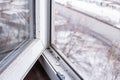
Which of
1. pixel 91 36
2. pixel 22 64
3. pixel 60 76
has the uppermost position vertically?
pixel 91 36

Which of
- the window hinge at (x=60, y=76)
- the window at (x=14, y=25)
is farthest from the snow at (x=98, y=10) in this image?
the window hinge at (x=60, y=76)

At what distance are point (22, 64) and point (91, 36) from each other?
0.43 meters

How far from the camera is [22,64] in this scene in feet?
3.50

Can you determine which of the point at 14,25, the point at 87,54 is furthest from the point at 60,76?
the point at 14,25

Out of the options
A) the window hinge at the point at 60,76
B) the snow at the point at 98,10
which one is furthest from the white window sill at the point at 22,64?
the snow at the point at 98,10

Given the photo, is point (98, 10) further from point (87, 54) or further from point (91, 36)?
point (87, 54)

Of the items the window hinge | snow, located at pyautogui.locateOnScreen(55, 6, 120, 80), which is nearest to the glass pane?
snow, located at pyautogui.locateOnScreen(55, 6, 120, 80)

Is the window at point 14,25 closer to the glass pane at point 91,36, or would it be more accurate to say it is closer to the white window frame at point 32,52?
the white window frame at point 32,52

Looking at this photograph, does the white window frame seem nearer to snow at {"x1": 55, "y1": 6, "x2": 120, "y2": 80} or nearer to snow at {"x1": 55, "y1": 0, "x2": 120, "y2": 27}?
Result: snow at {"x1": 55, "y1": 6, "x2": 120, "y2": 80}

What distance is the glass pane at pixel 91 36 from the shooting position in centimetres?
98

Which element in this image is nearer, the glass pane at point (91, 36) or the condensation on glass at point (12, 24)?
the glass pane at point (91, 36)

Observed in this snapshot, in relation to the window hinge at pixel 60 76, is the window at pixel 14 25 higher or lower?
higher

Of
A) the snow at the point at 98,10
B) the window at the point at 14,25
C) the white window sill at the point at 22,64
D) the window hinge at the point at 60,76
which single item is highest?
the snow at the point at 98,10

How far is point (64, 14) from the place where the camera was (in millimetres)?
1471
